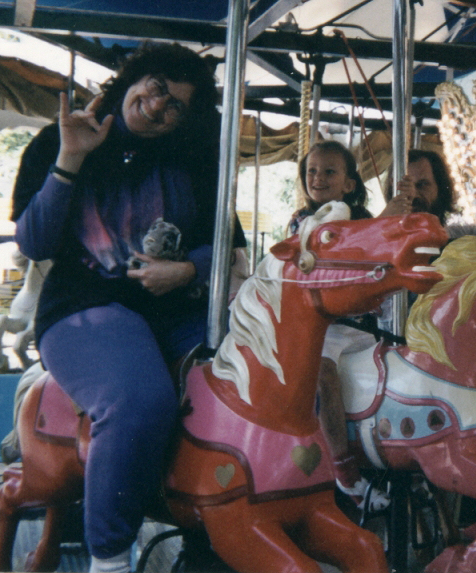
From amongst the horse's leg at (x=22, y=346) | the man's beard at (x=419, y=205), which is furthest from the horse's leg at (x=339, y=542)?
the horse's leg at (x=22, y=346)

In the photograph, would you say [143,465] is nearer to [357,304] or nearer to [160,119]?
[357,304]

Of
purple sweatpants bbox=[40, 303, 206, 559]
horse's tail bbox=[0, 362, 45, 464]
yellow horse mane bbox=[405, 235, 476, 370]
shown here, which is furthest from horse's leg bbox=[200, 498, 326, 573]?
yellow horse mane bbox=[405, 235, 476, 370]

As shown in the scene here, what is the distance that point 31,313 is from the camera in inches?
151

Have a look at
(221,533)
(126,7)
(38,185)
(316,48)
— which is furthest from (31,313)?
(221,533)

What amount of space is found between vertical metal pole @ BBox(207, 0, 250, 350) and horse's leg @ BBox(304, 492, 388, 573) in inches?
14.4

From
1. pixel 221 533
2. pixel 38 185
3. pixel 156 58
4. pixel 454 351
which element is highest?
pixel 156 58

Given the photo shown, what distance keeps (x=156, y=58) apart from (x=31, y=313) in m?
2.99

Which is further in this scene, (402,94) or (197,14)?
(197,14)

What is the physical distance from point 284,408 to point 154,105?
0.65 m

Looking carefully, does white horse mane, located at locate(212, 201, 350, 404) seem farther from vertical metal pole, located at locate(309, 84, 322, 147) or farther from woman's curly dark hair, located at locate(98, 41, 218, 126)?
vertical metal pole, located at locate(309, 84, 322, 147)

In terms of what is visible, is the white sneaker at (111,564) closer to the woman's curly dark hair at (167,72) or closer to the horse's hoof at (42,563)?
the horse's hoof at (42,563)

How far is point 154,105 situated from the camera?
1132mm

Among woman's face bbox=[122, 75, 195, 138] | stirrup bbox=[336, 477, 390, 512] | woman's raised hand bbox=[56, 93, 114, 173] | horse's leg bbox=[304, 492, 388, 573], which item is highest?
woman's face bbox=[122, 75, 195, 138]

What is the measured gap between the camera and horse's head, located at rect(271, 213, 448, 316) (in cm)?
84
